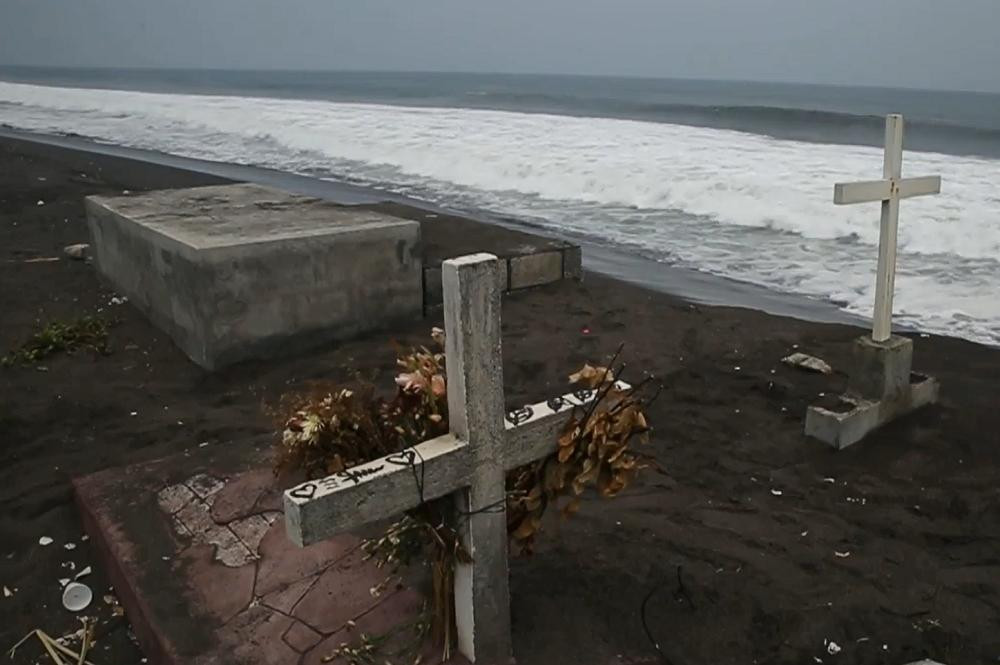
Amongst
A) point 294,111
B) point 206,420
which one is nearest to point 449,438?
point 206,420

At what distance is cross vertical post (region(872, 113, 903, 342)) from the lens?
4707 mm

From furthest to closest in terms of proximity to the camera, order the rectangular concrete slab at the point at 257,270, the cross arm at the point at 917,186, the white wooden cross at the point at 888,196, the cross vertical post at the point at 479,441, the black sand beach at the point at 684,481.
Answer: the rectangular concrete slab at the point at 257,270 < the cross arm at the point at 917,186 < the white wooden cross at the point at 888,196 < the black sand beach at the point at 684,481 < the cross vertical post at the point at 479,441

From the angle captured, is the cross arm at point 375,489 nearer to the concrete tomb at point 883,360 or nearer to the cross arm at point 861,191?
the cross arm at point 861,191

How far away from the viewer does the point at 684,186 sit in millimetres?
15609

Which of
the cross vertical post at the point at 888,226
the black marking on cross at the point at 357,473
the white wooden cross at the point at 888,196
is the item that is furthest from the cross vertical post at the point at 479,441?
the cross vertical post at the point at 888,226

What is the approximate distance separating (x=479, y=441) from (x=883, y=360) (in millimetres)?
3088

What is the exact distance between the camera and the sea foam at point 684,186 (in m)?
9.52

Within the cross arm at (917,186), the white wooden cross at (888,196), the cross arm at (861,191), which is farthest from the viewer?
the cross arm at (917,186)

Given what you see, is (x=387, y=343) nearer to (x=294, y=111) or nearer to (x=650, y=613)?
(x=650, y=613)

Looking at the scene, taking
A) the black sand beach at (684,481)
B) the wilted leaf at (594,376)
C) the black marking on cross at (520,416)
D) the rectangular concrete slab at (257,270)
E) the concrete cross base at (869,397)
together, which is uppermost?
the wilted leaf at (594,376)

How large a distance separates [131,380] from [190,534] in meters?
2.63

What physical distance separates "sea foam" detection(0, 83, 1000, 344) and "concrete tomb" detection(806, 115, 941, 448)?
2.64 metres

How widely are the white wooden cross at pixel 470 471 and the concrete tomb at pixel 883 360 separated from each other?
2483mm

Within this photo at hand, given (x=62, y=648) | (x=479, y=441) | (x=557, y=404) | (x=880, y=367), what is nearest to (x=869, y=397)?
(x=880, y=367)
